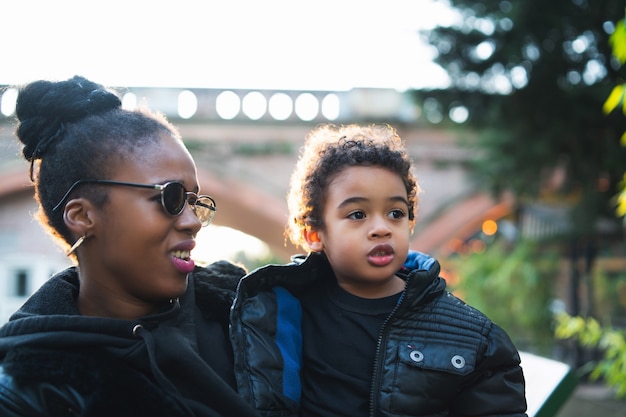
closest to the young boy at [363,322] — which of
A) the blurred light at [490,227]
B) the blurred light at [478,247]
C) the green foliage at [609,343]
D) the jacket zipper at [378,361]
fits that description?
the jacket zipper at [378,361]

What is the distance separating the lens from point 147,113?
5.87ft

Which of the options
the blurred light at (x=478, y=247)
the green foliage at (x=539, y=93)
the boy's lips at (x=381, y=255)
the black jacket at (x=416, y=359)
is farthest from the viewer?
the blurred light at (x=478, y=247)

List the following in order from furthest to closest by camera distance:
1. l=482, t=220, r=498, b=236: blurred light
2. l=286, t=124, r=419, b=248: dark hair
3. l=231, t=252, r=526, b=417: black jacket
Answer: l=482, t=220, r=498, b=236: blurred light < l=286, t=124, r=419, b=248: dark hair < l=231, t=252, r=526, b=417: black jacket

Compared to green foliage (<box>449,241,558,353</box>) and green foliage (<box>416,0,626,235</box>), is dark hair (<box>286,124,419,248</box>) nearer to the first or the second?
green foliage (<box>416,0,626,235</box>)

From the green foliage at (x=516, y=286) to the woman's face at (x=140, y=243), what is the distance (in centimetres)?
1010

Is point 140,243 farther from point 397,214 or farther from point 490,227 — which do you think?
point 490,227

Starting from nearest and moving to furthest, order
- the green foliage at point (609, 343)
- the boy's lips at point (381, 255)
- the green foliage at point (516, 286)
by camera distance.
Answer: the boy's lips at point (381, 255), the green foliage at point (609, 343), the green foliage at point (516, 286)

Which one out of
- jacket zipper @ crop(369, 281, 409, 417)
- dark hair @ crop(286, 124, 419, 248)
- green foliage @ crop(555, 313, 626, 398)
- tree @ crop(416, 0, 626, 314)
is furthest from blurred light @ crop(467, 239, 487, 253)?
jacket zipper @ crop(369, 281, 409, 417)

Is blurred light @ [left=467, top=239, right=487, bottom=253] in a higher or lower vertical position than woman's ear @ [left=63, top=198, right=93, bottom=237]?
lower

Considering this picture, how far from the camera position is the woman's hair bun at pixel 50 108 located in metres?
1.69

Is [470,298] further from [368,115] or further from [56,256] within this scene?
[56,256]

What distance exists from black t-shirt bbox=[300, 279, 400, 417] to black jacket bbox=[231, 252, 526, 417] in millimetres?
61

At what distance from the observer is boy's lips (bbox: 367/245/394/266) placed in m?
1.90

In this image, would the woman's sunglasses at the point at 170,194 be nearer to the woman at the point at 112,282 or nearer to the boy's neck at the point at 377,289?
the woman at the point at 112,282
